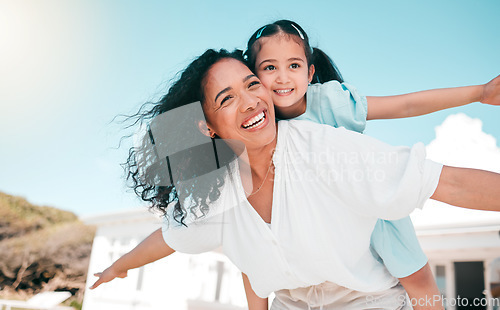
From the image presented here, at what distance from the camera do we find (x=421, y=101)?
2.24m

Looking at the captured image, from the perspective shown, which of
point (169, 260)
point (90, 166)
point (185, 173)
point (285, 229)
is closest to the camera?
point (285, 229)

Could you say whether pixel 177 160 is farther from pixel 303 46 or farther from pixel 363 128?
pixel 303 46

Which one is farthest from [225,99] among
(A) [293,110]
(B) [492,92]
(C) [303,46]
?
(B) [492,92]

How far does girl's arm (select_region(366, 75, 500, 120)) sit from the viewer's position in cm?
206

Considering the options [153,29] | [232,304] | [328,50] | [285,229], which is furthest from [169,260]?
[153,29]

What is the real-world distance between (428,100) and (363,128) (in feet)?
1.17

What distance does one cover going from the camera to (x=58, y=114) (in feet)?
101

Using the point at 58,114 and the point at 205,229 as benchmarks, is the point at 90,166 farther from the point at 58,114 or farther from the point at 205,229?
the point at 205,229

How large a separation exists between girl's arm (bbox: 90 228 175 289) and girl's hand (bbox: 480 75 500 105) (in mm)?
1710

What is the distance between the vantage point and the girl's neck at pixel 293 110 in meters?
2.47

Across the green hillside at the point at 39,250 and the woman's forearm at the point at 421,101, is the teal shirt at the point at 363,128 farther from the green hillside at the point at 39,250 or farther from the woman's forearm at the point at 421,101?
the green hillside at the point at 39,250

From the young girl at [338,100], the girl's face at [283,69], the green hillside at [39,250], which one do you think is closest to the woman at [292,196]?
the young girl at [338,100]

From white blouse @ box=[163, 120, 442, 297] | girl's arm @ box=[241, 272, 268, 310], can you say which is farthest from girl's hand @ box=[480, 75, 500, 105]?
girl's arm @ box=[241, 272, 268, 310]

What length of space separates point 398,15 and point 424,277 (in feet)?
66.8
